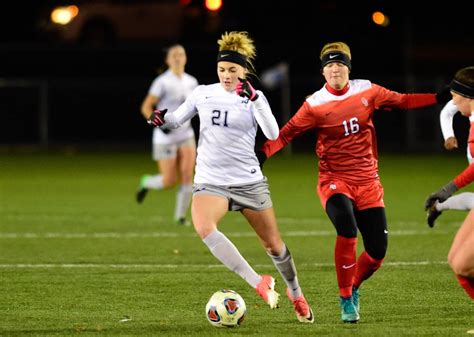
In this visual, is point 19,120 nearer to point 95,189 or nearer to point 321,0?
point 321,0

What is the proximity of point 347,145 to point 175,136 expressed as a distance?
292 inches

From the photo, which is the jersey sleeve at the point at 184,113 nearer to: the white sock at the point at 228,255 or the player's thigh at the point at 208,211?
the player's thigh at the point at 208,211

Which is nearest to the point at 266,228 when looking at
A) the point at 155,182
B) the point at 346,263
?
the point at 346,263

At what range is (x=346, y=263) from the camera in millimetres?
9672

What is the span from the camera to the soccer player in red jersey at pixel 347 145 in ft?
32.5

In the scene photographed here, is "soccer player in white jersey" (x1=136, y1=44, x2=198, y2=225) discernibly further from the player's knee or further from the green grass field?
the player's knee

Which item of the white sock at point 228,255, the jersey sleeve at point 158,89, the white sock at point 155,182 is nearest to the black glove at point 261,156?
the white sock at point 228,255

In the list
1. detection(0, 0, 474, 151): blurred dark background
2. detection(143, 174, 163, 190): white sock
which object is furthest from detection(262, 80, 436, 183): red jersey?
detection(0, 0, 474, 151): blurred dark background

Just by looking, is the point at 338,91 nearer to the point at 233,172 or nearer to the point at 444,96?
the point at 444,96

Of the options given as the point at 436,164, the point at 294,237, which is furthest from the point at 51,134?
the point at 294,237

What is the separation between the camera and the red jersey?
9961 mm

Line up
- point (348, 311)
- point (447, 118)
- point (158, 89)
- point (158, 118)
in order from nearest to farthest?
point (348, 311)
point (158, 118)
point (447, 118)
point (158, 89)

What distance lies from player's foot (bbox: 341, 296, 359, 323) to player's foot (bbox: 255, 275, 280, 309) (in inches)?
20.8

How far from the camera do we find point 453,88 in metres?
9.33
